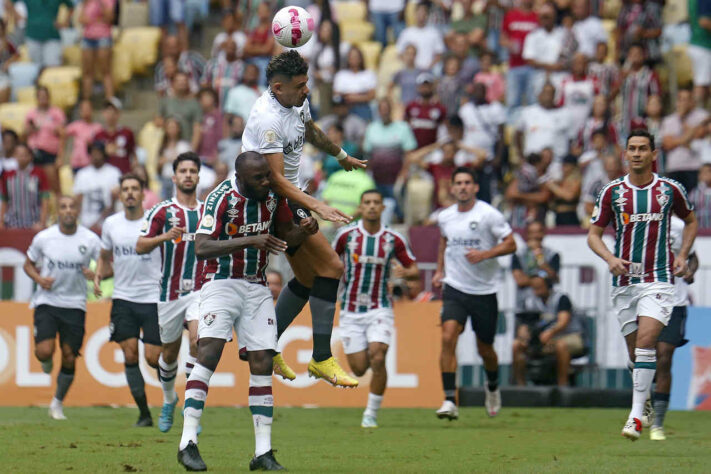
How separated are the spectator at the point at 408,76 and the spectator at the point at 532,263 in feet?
16.1

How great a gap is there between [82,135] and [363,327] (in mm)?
8548

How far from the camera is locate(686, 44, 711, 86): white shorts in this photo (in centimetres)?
2073

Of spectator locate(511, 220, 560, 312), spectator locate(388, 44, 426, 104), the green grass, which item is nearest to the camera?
the green grass

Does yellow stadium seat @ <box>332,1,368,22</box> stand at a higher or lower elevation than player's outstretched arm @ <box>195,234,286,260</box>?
higher

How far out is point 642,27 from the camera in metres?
20.8

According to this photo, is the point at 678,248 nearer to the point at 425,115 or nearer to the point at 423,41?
A: the point at 425,115

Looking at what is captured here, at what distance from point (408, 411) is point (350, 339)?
6.62ft

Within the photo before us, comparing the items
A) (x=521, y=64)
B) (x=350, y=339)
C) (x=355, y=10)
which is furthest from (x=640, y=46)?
(x=350, y=339)

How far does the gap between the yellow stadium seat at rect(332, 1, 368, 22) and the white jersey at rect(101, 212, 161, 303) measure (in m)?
11.2

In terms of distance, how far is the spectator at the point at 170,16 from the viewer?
24500 mm

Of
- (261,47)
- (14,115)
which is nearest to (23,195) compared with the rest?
(14,115)

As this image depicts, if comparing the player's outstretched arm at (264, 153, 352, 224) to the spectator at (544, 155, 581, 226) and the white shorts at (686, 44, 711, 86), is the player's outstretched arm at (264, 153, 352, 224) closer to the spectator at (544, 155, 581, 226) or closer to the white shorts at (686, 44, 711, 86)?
the spectator at (544, 155, 581, 226)

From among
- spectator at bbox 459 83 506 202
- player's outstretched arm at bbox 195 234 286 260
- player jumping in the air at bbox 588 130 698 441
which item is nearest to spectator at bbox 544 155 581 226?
spectator at bbox 459 83 506 202

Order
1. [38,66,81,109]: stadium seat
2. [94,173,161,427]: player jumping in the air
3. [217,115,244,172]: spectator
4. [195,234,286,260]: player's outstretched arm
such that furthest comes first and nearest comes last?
[38,66,81,109]: stadium seat → [217,115,244,172]: spectator → [94,173,161,427]: player jumping in the air → [195,234,286,260]: player's outstretched arm
